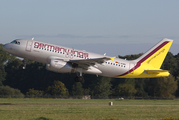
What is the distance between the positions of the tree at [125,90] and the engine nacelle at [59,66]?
185 feet

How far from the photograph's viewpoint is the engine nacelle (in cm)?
4541

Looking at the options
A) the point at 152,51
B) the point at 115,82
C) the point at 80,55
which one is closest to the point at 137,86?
the point at 115,82

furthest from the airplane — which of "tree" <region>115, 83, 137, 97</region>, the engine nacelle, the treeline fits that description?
"tree" <region>115, 83, 137, 97</region>

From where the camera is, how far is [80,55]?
47.8 m

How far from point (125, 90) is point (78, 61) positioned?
57848mm

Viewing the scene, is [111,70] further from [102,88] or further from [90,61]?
[102,88]

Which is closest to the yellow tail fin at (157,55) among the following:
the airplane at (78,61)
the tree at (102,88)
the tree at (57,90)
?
the airplane at (78,61)

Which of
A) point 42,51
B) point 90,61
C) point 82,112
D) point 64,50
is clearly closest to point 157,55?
point 90,61

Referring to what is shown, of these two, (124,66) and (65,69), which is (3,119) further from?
(124,66)

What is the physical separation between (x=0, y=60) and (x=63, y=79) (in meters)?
29.3

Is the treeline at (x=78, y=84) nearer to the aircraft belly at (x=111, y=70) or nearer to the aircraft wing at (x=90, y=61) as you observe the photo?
the aircraft belly at (x=111, y=70)

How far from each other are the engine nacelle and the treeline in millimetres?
56540

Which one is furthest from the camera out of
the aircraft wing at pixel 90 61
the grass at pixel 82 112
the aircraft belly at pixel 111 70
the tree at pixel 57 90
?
the tree at pixel 57 90

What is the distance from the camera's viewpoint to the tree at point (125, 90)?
101 m
